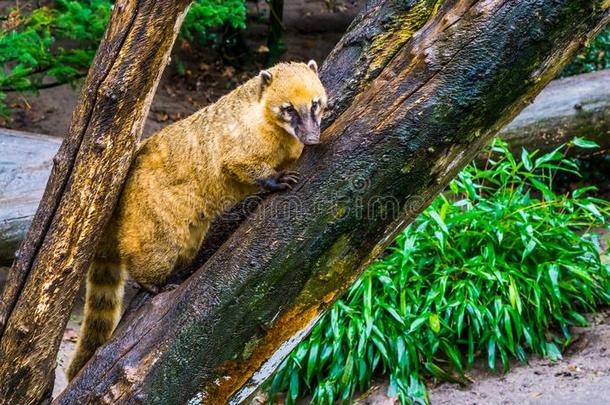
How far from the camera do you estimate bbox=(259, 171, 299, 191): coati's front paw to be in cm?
299

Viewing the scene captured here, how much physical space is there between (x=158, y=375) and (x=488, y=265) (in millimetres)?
2768

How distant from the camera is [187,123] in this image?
391cm

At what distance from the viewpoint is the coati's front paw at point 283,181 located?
299cm

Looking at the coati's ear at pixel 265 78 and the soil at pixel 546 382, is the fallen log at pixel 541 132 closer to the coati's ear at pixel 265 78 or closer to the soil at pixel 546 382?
the soil at pixel 546 382

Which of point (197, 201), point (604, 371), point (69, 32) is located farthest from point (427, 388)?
point (69, 32)

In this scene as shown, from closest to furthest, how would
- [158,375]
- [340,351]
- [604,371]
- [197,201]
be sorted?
[158,375]
[197,201]
[604,371]
[340,351]

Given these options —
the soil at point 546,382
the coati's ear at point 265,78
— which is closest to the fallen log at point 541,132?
the soil at point 546,382

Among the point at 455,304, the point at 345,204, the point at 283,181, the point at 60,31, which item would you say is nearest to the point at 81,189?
the point at 283,181

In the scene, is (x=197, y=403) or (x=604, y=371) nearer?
(x=197, y=403)

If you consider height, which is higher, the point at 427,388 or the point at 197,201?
the point at 197,201

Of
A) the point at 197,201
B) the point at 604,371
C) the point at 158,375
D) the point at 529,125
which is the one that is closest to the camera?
the point at 158,375

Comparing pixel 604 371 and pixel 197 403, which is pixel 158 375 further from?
pixel 604 371

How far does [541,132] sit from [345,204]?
4.17 m

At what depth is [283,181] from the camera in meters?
3.04
